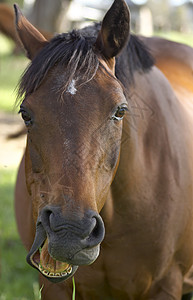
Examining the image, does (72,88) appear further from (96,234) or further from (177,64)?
(177,64)

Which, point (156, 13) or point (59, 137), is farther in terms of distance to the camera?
point (156, 13)

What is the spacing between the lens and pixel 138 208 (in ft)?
9.86

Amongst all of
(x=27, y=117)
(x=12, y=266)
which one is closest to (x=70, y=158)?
(x=27, y=117)

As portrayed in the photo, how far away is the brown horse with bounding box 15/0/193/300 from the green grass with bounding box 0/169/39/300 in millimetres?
1147

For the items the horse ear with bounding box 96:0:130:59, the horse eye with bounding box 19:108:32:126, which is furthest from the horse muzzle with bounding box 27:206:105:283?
the horse ear with bounding box 96:0:130:59

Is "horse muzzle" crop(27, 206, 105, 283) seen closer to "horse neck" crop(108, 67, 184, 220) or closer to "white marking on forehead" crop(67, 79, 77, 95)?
"white marking on forehead" crop(67, 79, 77, 95)

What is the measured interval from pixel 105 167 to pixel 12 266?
3.11 metres

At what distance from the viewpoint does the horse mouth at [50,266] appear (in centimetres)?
235

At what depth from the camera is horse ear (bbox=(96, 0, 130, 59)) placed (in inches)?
106

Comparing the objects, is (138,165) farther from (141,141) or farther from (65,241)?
(65,241)

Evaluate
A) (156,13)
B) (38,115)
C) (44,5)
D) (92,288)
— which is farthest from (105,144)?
(156,13)

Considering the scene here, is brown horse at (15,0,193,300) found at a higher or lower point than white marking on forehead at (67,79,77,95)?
lower

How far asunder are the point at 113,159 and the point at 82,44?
0.60 m

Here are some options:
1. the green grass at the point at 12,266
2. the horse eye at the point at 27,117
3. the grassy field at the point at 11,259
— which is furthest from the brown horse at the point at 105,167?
the green grass at the point at 12,266
